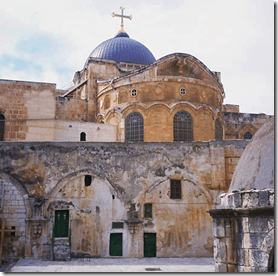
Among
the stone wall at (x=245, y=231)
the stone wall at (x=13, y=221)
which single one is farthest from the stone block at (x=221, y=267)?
the stone wall at (x=13, y=221)

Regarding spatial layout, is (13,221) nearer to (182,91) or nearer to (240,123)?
(182,91)

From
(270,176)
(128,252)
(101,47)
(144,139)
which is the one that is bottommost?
(128,252)

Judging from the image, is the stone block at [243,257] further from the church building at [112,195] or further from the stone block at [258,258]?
the church building at [112,195]

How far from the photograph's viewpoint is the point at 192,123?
878 inches

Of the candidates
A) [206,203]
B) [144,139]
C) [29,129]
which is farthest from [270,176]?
[29,129]

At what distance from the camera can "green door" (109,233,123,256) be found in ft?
55.9

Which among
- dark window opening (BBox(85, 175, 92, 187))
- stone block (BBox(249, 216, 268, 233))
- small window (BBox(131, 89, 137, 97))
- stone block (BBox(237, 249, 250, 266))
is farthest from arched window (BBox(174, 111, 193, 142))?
stone block (BBox(249, 216, 268, 233))

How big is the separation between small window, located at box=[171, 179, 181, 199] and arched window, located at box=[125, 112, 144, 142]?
476 centimetres

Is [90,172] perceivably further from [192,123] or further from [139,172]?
[192,123]

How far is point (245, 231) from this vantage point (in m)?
8.62

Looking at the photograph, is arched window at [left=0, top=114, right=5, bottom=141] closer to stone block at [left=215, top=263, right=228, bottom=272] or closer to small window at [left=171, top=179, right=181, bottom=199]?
small window at [left=171, top=179, right=181, bottom=199]

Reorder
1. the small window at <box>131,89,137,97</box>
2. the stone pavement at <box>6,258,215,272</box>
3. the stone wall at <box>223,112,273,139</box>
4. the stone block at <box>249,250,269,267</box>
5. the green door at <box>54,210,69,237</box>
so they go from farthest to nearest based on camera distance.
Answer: the stone wall at <box>223,112,273,139</box>, the small window at <box>131,89,137,97</box>, the green door at <box>54,210,69,237</box>, the stone pavement at <box>6,258,215,272</box>, the stone block at <box>249,250,269,267</box>

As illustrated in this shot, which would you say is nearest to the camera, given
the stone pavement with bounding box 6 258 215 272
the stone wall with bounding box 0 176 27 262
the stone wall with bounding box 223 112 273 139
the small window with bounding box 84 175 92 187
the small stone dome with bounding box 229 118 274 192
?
the small stone dome with bounding box 229 118 274 192

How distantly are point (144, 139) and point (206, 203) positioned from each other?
5498 mm
